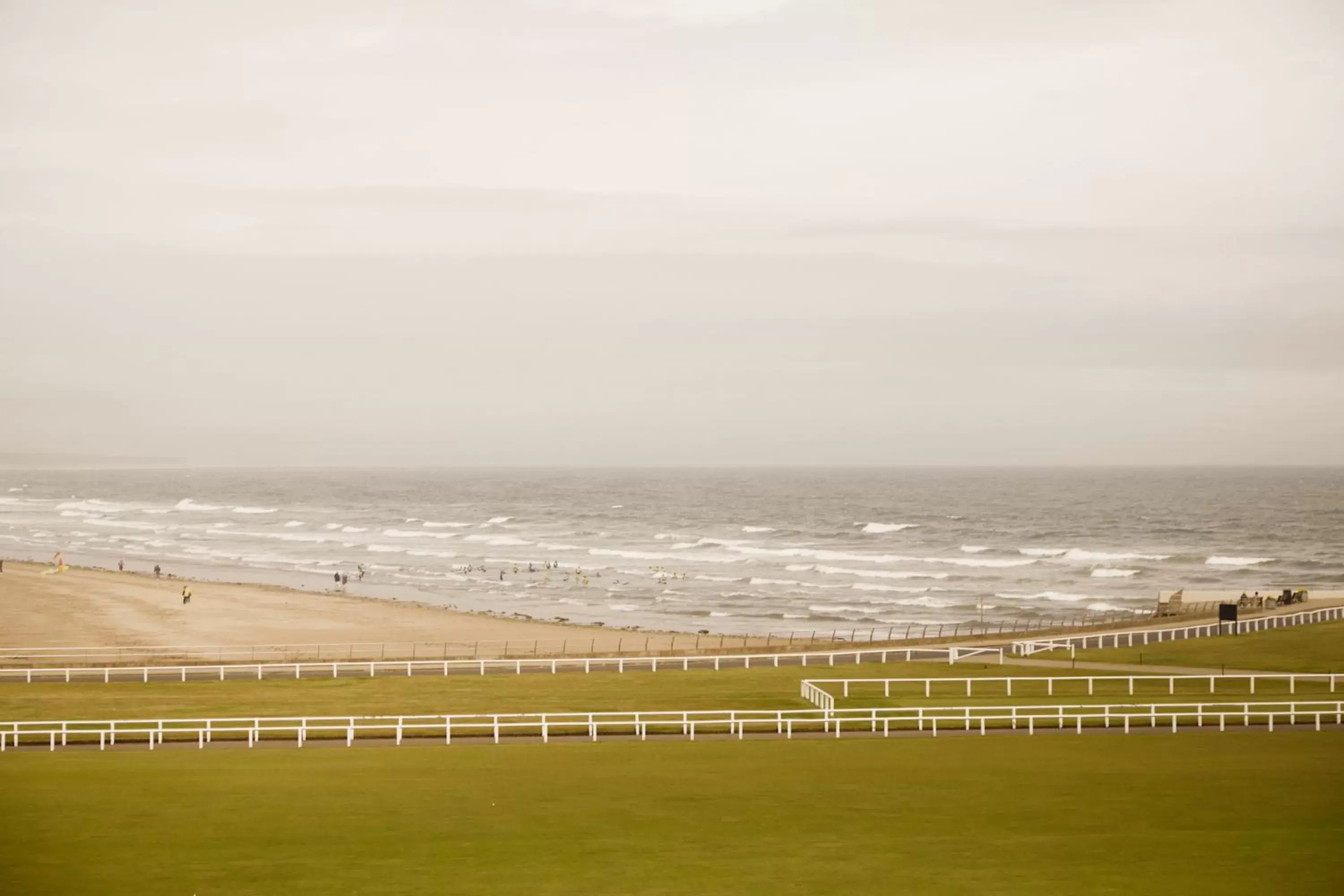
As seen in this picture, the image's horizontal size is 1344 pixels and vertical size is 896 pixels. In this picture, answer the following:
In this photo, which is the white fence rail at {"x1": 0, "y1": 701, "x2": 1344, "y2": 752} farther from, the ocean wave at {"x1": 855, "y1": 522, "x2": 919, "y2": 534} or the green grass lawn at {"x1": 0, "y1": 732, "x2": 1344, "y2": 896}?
the ocean wave at {"x1": 855, "y1": 522, "x2": 919, "y2": 534}

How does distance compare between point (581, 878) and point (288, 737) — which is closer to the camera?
point (581, 878)

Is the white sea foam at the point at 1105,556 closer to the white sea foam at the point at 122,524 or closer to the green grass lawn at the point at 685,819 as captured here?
the green grass lawn at the point at 685,819

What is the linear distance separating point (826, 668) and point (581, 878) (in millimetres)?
26552

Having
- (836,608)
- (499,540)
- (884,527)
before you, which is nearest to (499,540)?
(499,540)

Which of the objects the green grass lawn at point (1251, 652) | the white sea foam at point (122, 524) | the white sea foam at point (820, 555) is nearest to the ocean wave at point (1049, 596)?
the white sea foam at point (820, 555)

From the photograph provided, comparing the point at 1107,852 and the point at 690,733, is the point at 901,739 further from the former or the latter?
the point at 1107,852

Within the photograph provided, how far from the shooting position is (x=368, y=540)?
473ft

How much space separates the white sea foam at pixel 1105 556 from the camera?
407 ft

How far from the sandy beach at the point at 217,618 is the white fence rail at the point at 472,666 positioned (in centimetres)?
1158

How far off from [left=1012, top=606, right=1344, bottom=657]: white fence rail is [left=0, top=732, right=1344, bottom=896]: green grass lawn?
20317 mm

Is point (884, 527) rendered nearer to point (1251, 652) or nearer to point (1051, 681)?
point (1251, 652)

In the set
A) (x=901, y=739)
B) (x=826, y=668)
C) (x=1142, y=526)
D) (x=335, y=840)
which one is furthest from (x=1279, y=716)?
(x=1142, y=526)

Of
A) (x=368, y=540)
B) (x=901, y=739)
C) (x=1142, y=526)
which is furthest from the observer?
(x=1142, y=526)

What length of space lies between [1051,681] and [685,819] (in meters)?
21.3
